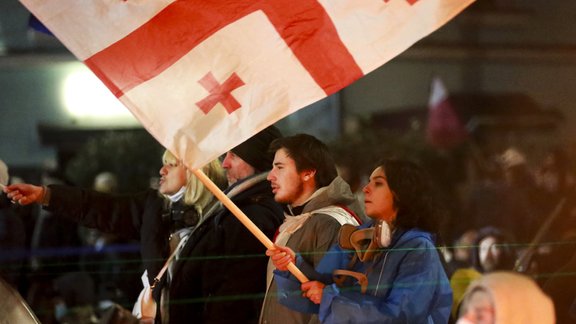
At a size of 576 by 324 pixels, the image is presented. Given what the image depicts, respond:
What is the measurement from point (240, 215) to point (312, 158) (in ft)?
2.43

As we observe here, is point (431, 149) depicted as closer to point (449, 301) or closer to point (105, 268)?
point (105, 268)

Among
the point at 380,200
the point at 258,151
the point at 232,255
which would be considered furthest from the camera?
the point at 258,151

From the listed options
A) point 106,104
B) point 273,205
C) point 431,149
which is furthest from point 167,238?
point 106,104

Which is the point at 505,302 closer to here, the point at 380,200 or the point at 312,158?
the point at 380,200

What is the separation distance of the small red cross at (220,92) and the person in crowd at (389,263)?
1.86 feet

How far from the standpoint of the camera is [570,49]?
12367 mm

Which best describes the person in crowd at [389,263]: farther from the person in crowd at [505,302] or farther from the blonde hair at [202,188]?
the blonde hair at [202,188]

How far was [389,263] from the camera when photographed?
483 cm

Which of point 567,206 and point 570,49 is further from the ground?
point 570,49

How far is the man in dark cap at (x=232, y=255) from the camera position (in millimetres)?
5777

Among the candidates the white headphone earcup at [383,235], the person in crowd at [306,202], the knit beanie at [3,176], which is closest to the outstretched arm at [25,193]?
the knit beanie at [3,176]

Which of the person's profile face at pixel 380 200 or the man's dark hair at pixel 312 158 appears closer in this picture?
the person's profile face at pixel 380 200

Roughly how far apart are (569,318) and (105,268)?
4.02 meters

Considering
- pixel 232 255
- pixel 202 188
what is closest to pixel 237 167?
pixel 202 188
